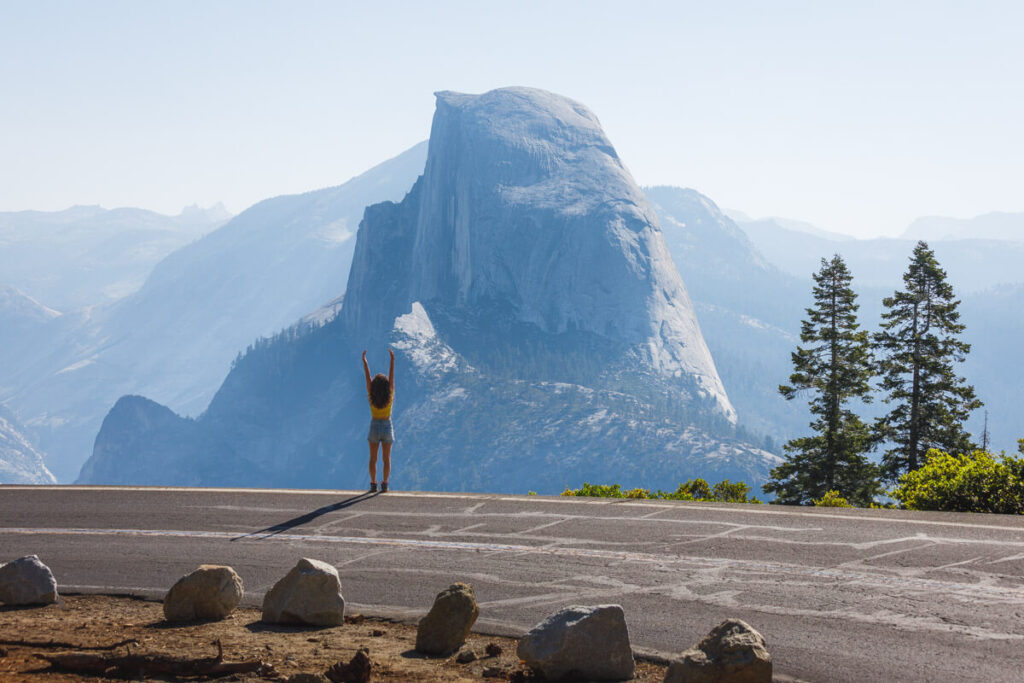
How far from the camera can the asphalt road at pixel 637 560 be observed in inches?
310

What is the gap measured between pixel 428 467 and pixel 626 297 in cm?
5947

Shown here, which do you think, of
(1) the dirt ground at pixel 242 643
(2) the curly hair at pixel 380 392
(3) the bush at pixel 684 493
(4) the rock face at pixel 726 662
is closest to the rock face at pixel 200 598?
(1) the dirt ground at pixel 242 643

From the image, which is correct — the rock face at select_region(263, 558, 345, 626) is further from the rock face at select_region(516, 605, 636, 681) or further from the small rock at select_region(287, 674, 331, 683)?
the rock face at select_region(516, 605, 636, 681)

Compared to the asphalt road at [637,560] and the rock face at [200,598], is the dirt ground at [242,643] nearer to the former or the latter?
the rock face at [200,598]

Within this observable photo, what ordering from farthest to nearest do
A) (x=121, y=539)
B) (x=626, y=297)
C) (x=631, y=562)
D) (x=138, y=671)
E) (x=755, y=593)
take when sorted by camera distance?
(x=626, y=297) → (x=121, y=539) → (x=631, y=562) → (x=755, y=593) → (x=138, y=671)

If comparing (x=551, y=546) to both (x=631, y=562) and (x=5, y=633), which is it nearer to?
(x=631, y=562)

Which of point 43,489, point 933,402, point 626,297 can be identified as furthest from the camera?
point 626,297

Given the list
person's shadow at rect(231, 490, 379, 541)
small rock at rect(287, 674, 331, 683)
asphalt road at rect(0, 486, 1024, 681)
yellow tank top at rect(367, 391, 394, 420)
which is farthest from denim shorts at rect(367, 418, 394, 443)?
small rock at rect(287, 674, 331, 683)

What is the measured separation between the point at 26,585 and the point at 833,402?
40585 millimetres

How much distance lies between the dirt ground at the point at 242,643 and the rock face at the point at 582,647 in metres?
0.22

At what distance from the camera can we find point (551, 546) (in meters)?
11.3

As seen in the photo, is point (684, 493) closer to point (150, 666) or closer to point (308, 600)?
point (308, 600)

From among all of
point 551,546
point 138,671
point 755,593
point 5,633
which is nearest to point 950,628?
point 755,593

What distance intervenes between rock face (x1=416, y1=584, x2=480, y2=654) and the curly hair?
7836 mm
